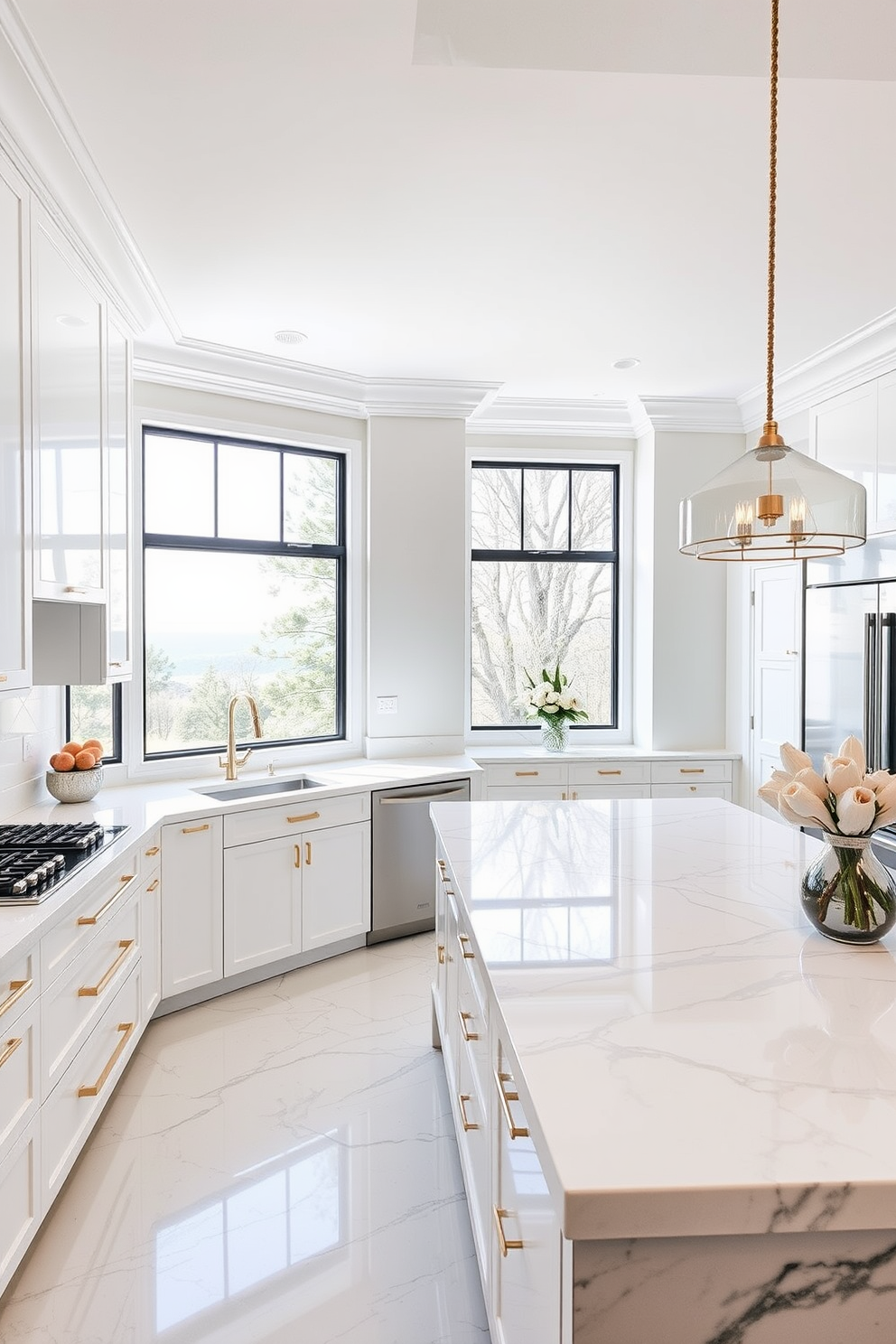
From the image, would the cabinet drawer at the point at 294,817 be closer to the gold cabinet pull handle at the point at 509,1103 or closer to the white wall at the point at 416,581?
the white wall at the point at 416,581

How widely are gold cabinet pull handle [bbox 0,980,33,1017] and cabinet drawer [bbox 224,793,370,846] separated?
1449 millimetres

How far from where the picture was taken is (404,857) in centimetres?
384

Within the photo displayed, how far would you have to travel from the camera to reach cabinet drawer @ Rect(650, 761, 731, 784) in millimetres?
4477

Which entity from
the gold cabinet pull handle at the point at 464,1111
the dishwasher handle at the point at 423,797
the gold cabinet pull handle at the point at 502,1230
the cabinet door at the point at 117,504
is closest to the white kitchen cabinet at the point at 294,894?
the dishwasher handle at the point at 423,797

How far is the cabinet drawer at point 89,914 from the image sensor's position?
1.90 m

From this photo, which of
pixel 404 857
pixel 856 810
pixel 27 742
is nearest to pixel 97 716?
pixel 27 742

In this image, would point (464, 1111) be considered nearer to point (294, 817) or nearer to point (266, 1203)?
point (266, 1203)

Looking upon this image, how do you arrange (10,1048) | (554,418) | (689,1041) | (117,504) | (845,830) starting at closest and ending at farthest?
1. (689,1041)
2. (845,830)
3. (10,1048)
4. (117,504)
5. (554,418)

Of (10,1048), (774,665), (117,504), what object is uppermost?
(117,504)

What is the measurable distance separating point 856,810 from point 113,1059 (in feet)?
7.27

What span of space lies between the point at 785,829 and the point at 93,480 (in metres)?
2.47

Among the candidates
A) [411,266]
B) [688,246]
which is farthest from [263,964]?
[688,246]

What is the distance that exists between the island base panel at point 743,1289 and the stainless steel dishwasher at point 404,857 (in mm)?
2923

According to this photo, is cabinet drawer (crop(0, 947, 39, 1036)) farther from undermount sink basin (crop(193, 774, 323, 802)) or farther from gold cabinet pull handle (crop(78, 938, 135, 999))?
undermount sink basin (crop(193, 774, 323, 802))
